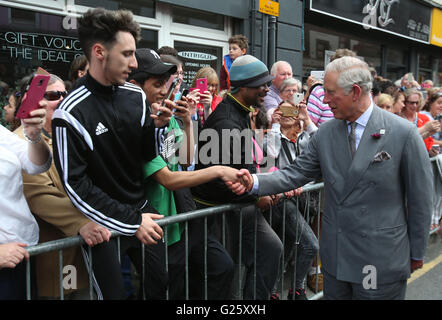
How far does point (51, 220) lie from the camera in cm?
219

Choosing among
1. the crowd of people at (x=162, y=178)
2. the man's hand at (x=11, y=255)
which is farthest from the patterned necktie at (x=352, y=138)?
the man's hand at (x=11, y=255)

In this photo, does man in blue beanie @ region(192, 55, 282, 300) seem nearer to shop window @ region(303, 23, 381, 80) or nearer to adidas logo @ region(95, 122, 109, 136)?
adidas logo @ region(95, 122, 109, 136)

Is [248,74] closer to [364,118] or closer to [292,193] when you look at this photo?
[364,118]

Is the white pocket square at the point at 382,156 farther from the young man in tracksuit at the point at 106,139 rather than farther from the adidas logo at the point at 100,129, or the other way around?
the adidas logo at the point at 100,129

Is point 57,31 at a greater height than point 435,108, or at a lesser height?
greater

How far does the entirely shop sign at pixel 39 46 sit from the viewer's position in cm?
477

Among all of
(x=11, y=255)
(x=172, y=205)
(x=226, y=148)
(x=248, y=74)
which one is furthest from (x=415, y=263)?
(x=11, y=255)

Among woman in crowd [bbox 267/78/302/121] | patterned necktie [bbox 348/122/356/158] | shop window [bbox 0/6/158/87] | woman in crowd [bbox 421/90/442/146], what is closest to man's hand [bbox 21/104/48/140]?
patterned necktie [bbox 348/122/356/158]

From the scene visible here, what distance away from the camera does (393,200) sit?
2.33 m

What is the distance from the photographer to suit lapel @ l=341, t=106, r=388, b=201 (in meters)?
2.31

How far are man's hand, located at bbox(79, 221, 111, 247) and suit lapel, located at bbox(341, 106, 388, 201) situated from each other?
1.43 meters

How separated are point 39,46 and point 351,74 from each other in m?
4.24
